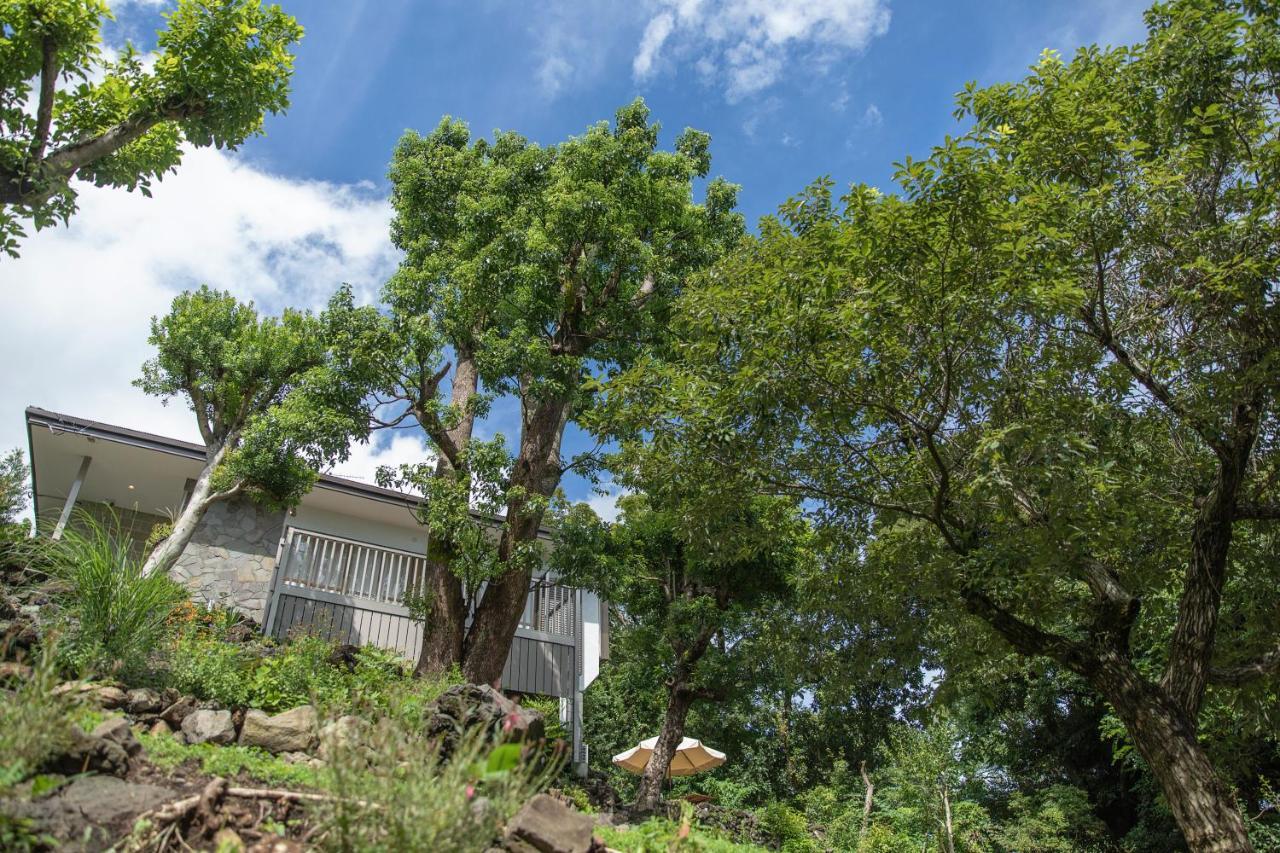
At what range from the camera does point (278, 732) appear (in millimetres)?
6809

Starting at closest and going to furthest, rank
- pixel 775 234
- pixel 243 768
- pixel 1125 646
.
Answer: pixel 243 768 < pixel 1125 646 < pixel 775 234

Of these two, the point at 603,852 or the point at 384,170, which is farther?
the point at 384,170

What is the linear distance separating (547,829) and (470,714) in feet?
8.13

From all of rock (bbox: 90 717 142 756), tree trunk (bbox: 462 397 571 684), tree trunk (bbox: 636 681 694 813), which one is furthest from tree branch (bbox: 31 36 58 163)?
tree trunk (bbox: 636 681 694 813)

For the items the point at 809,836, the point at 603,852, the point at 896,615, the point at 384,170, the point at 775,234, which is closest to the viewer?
the point at 603,852

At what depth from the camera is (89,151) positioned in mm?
6996

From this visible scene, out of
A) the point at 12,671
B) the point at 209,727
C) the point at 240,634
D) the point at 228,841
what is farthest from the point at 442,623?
the point at 228,841

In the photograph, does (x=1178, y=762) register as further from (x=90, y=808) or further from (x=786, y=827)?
(x=786, y=827)

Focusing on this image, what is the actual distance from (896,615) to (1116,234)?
→ 5325 millimetres

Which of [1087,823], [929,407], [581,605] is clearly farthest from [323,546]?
[1087,823]

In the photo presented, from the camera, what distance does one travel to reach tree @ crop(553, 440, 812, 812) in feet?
38.3

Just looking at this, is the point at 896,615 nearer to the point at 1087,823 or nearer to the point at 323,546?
the point at 323,546

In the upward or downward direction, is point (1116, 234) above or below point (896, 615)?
above

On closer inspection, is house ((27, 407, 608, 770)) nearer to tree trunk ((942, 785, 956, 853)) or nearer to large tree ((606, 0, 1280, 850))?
large tree ((606, 0, 1280, 850))
